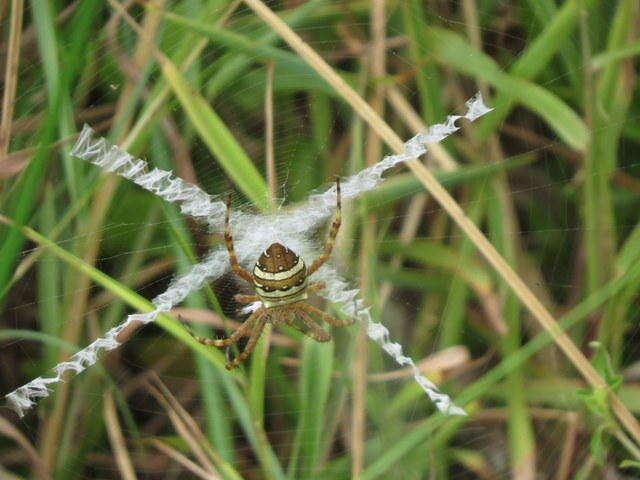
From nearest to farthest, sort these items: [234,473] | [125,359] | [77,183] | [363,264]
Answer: [234,473] < [77,183] < [363,264] < [125,359]

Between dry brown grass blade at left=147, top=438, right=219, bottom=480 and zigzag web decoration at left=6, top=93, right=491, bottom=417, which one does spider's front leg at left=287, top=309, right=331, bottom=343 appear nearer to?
zigzag web decoration at left=6, top=93, right=491, bottom=417

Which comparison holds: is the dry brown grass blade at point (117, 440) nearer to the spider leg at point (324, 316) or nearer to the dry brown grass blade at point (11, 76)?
the spider leg at point (324, 316)

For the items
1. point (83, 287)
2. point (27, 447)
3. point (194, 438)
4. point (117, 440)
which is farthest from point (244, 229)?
point (27, 447)

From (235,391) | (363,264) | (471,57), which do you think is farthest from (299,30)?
(235,391)

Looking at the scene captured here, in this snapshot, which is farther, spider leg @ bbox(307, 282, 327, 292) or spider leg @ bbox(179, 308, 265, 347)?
spider leg @ bbox(307, 282, 327, 292)

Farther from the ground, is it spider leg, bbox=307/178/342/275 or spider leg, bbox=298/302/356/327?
spider leg, bbox=307/178/342/275

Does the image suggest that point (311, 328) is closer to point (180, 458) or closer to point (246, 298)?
point (246, 298)

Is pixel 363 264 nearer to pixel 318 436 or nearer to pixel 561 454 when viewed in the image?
pixel 318 436

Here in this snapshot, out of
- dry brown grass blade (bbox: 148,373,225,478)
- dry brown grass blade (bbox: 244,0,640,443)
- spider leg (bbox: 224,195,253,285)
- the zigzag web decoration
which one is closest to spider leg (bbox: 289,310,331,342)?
the zigzag web decoration
